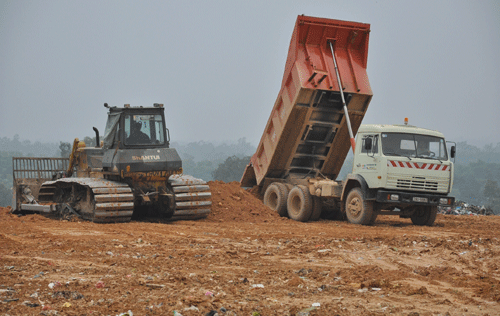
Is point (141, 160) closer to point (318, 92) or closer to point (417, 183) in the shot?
point (318, 92)

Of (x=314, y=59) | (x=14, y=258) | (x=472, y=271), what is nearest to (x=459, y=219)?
(x=314, y=59)

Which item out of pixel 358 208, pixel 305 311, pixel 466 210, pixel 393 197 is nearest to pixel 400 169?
pixel 393 197

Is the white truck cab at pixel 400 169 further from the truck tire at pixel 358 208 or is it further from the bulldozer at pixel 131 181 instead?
the bulldozer at pixel 131 181

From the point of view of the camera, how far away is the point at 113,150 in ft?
44.5

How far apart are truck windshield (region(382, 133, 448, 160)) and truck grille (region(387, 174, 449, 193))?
0.51 m

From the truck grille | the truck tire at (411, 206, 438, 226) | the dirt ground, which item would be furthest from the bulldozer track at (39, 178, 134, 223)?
the truck tire at (411, 206, 438, 226)

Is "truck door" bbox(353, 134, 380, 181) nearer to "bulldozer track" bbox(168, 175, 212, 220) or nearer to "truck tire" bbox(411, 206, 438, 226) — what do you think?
"truck tire" bbox(411, 206, 438, 226)

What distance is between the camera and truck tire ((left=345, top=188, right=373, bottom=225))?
45.1 ft

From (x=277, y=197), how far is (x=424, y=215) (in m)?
3.97

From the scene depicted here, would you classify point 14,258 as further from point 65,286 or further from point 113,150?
point 113,150

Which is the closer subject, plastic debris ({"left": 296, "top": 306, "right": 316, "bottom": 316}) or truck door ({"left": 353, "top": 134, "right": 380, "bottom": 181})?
plastic debris ({"left": 296, "top": 306, "right": 316, "bottom": 316})

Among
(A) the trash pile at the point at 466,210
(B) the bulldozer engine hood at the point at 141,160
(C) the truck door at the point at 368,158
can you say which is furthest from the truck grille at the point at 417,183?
(A) the trash pile at the point at 466,210

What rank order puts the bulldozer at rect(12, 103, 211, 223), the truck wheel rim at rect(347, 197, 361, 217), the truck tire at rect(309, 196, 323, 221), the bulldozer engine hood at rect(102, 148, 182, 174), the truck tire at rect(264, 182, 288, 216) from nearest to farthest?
the bulldozer at rect(12, 103, 211, 223), the bulldozer engine hood at rect(102, 148, 182, 174), the truck wheel rim at rect(347, 197, 361, 217), the truck tire at rect(309, 196, 323, 221), the truck tire at rect(264, 182, 288, 216)

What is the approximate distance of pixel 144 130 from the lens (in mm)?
13820
